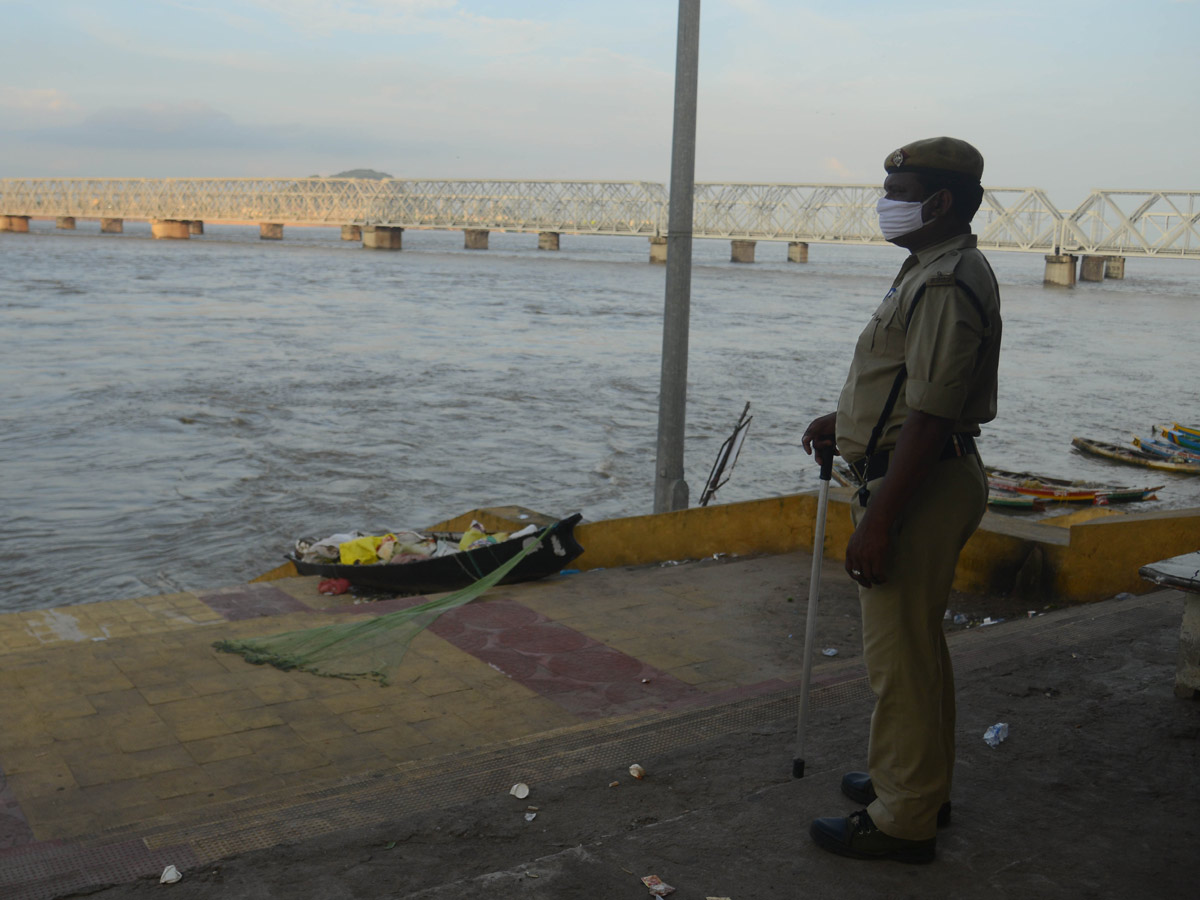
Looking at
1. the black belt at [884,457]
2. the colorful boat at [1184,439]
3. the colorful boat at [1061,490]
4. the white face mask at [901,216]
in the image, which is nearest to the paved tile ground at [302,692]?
the black belt at [884,457]

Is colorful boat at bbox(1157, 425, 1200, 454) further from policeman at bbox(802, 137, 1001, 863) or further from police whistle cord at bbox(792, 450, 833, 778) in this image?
policeman at bbox(802, 137, 1001, 863)

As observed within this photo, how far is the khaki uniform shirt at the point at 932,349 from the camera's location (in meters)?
2.61

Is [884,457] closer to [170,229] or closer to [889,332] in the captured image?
[889,332]

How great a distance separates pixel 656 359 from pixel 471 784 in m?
27.7

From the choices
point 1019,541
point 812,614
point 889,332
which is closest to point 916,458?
point 889,332

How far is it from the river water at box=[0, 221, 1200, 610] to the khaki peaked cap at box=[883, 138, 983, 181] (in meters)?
8.77

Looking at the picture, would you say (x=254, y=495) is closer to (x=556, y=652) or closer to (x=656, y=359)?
(x=556, y=652)

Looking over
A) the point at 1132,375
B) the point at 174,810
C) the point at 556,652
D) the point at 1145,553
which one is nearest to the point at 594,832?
the point at 174,810

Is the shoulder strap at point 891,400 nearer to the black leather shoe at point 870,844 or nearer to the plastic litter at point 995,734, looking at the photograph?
the black leather shoe at point 870,844

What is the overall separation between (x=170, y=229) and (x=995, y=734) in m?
149

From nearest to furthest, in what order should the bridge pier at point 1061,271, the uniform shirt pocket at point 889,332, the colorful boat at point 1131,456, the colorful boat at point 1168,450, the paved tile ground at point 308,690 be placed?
the uniform shirt pocket at point 889,332, the paved tile ground at point 308,690, the colorful boat at point 1131,456, the colorful boat at point 1168,450, the bridge pier at point 1061,271

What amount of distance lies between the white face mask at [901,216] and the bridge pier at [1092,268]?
10503 centimetres

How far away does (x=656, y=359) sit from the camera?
30938mm

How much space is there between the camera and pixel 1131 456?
53.0 ft
